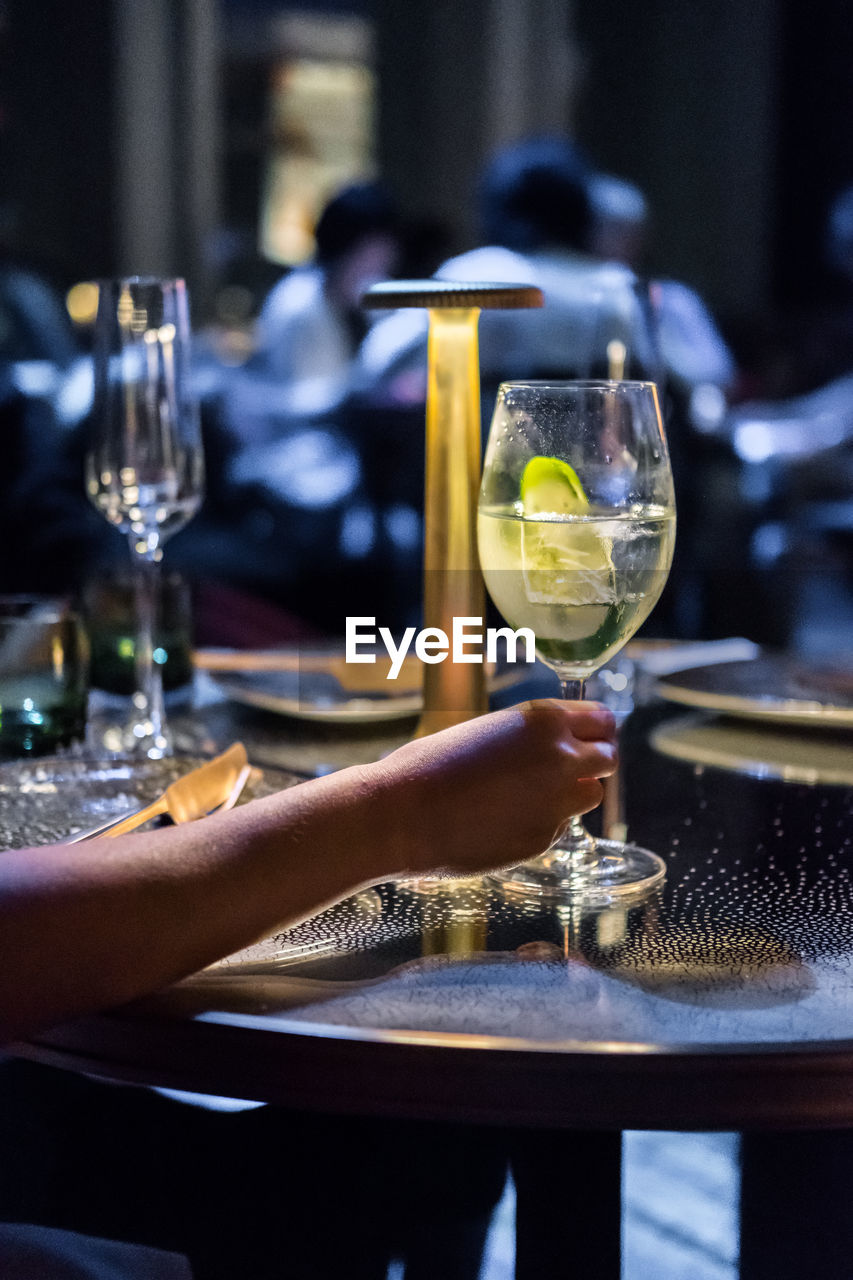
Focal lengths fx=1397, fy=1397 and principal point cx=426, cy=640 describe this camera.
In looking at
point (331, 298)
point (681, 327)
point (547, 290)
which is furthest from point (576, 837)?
point (331, 298)

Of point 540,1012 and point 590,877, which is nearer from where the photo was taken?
point 540,1012

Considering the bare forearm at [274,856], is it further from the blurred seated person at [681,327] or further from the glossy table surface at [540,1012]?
the blurred seated person at [681,327]

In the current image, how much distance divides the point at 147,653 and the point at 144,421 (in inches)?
6.4

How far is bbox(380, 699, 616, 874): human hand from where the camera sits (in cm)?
61

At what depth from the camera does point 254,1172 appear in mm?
817

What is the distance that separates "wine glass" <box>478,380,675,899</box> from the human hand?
5cm

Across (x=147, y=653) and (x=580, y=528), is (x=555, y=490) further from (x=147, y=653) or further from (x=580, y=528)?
(x=147, y=653)

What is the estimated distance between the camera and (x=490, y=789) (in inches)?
24.4

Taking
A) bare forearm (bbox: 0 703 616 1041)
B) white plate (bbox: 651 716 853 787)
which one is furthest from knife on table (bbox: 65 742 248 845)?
white plate (bbox: 651 716 853 787)

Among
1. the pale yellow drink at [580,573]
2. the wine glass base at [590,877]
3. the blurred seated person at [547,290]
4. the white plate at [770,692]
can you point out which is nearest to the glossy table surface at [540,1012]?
the wine glass base at [590,877]

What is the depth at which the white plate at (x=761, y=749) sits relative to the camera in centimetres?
88

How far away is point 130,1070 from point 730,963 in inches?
9.5

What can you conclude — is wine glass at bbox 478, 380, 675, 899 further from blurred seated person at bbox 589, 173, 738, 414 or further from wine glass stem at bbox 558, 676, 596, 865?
blurred seated person at bbox 589, 173, 738, 414

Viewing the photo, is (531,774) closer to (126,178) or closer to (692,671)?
(692,671)
